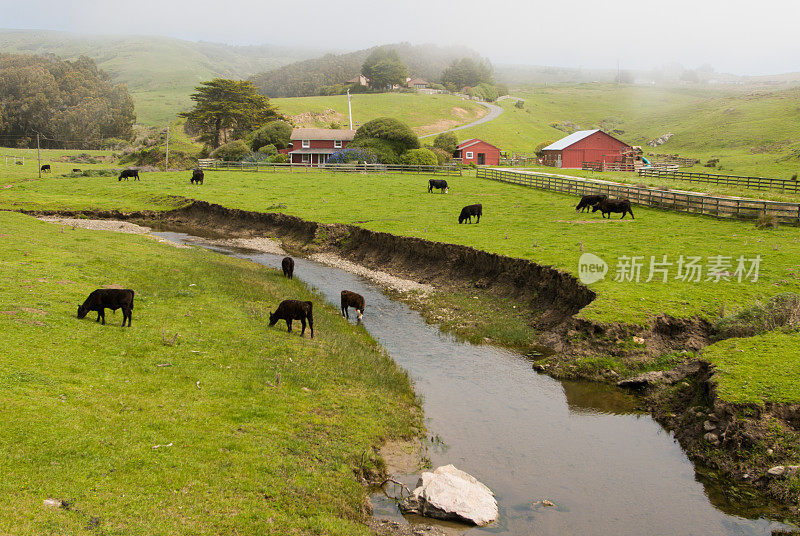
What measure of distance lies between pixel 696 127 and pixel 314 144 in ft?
303

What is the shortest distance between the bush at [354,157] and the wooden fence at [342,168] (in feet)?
10.4

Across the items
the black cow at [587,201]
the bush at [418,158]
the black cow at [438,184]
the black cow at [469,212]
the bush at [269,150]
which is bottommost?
the black cow at [469,212]

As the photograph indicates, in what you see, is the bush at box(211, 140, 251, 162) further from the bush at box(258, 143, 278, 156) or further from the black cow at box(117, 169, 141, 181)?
the black cow at box(117, 169, 141, 181)

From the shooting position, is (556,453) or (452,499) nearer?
(452,499)

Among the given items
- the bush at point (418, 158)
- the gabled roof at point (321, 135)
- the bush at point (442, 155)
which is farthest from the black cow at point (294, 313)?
the gabled roof at point (321, 135)

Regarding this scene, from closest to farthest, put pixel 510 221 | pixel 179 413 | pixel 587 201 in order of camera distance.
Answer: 1. pixel 179 413
2. pixel 510 221
3. pixel 587 201

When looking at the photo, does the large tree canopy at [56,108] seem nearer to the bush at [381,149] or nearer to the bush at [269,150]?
the bush at [269,150]

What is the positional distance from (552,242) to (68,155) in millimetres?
97372

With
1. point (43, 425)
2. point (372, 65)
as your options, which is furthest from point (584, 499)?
point (372, 65)

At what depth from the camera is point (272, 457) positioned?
12.0 meters

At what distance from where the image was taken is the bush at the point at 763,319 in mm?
19094

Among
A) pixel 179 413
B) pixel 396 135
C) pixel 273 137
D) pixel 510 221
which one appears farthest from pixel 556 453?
pixel 273 137

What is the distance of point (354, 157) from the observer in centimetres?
8500

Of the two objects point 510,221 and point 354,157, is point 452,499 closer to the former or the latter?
point 510,221
